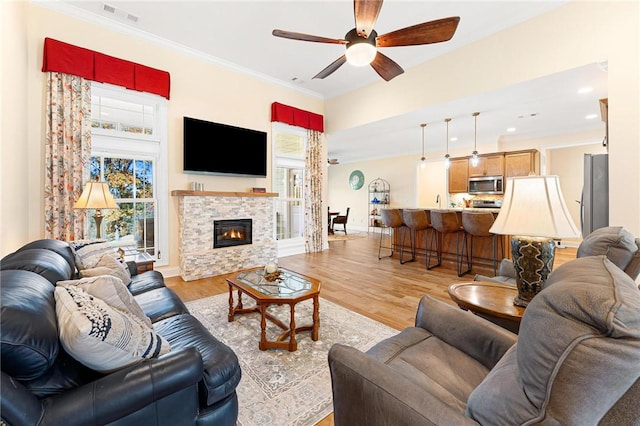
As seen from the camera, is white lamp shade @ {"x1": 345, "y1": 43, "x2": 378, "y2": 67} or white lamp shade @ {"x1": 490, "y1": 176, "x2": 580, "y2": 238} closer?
white lamp shade @ {"x1": 490, "y1": 176, "x2": 580, "y2": 238}

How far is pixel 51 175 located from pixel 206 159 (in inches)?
74.4

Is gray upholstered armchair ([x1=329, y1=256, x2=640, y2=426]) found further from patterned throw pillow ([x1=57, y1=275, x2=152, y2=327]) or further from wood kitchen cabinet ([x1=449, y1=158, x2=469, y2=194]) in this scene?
wood kitchen cabinet ([x1=449, y1=158, x2=469, y2=194])

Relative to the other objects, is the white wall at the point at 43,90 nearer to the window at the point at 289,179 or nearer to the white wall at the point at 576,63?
the window at the point at 289,179

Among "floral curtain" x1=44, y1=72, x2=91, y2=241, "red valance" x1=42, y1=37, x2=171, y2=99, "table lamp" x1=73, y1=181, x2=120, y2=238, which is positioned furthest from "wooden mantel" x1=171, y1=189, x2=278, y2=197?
"red valance" x1=42, y1=37, x2=171, y2=99

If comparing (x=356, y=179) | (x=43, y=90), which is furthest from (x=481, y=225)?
(x=356, y=179)

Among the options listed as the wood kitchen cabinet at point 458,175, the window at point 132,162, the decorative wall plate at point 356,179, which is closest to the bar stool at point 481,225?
the wood kitchen cabinet at point 458,175

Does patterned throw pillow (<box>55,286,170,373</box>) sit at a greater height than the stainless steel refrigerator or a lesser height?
lesser

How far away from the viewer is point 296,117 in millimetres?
5699

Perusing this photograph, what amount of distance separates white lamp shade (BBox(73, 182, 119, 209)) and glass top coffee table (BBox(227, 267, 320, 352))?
5.33ft

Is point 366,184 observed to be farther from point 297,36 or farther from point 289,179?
point 297,36

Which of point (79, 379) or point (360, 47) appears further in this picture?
point (360, 47)

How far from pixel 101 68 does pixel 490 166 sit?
8.11 meters

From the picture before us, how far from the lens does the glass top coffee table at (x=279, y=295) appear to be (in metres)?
2.21

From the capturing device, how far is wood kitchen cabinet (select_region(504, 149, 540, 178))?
6.57m
